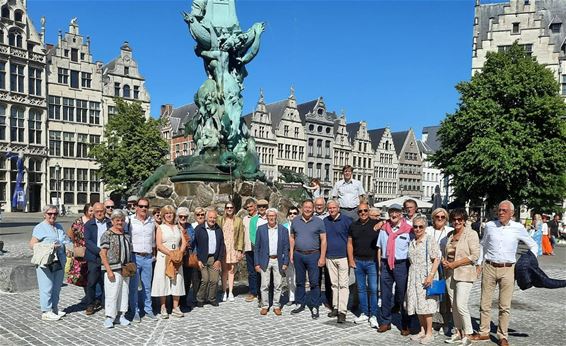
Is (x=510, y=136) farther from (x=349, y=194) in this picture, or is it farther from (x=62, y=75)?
(x=62, y=75)

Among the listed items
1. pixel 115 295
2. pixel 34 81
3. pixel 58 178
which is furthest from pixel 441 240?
pixel 34 81

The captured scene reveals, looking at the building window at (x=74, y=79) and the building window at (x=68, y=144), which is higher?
the building window at (x=74, y=79)

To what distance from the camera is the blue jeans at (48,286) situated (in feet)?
26.1

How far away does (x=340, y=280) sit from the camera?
321 inches

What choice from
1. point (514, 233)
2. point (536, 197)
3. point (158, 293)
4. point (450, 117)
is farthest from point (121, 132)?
point (514, 233)

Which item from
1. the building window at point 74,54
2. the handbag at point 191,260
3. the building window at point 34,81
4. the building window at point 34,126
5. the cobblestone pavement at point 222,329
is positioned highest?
the building window at point 74,54

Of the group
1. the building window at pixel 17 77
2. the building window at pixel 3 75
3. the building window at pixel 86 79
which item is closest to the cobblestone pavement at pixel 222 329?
the building window at pixel 3 75

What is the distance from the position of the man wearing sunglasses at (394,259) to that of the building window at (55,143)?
4689 cm

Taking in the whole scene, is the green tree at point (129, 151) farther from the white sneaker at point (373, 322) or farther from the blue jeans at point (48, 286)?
the white sneaker at point (373, 322)

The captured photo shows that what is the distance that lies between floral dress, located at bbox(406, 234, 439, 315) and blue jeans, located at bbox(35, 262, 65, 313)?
17.6 ft

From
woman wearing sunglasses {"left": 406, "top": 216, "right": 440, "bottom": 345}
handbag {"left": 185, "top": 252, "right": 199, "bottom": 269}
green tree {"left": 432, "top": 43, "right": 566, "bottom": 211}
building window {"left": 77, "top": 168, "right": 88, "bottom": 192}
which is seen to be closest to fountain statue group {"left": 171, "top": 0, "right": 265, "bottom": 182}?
handbag {"left": 185, "top": 252, "right": 199, "bottom": 269}

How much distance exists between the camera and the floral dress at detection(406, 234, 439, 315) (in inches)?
278

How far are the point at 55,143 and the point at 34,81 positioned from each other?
19.6ft

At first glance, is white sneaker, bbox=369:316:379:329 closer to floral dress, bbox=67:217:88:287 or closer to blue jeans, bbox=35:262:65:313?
floral dress, bbox=67:217:88:287
